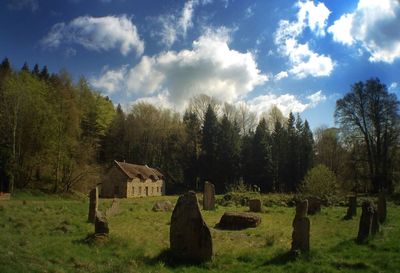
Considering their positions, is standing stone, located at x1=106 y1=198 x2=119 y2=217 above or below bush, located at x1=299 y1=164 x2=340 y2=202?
below

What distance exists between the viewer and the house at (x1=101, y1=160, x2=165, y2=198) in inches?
2333

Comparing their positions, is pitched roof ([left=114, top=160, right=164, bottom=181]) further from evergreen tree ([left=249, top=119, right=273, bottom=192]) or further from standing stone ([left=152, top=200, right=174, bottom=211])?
standing stone ([left=152, top=200, right=174, bottom=211])

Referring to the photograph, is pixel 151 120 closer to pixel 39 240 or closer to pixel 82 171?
pixel 82 171

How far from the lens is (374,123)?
171ft

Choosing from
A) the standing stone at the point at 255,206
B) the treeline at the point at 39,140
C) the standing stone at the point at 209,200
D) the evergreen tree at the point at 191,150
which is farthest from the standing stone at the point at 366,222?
the evergreen tree at the point at 191,150

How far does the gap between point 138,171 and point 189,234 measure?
52.1 metres

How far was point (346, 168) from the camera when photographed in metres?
53.5

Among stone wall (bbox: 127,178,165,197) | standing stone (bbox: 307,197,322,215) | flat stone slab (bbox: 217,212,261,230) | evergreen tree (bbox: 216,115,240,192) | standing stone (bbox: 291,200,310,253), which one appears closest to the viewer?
standing stone (bbox: 291,200,310,253)

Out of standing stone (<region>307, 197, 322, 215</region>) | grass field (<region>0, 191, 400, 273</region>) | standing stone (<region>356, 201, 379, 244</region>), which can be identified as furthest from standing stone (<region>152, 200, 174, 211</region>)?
standing stone (<region>356, 201, 379, 244</region>)

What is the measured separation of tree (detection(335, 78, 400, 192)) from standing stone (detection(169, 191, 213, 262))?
42.6 meters

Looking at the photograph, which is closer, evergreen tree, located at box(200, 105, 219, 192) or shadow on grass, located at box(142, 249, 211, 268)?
shadow on grass, located at box(142, 249, 211, 268)

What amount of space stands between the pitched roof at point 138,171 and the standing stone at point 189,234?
154ft

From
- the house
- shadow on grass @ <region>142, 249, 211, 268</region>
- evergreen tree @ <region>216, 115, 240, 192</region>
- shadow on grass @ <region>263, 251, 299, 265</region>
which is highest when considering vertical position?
evergreen tree @ <region>216, 115, 240, 192</region>

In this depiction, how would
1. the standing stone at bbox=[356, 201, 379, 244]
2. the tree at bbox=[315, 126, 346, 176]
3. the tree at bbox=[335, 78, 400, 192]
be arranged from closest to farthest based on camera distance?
the standing stone at bbox=[356, 201, 379, 244], the tree at bbox=[335, 78, 400, 192], the tree at bbox=[315, 126, 346, 176]
